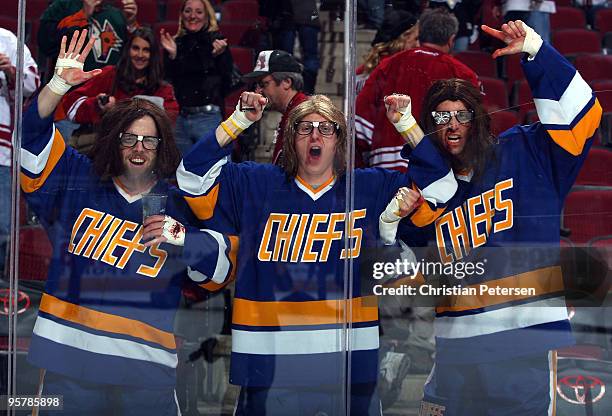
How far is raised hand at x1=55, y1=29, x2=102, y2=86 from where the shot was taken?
330 centimetres

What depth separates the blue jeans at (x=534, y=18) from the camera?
3238 millimetres

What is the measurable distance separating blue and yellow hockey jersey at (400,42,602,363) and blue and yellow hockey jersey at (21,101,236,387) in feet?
2.20

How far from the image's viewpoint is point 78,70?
10.9 ft

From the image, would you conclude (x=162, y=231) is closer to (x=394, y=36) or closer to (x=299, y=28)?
(x=299, y=28)

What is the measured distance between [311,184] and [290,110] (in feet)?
0.74

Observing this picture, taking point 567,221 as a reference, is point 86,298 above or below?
below

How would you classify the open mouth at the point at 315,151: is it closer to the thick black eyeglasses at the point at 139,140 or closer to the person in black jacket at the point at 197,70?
the person in black jacket at the point at 197,70

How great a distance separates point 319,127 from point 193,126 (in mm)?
374

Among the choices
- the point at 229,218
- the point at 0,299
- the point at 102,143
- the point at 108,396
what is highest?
the point at 102,143

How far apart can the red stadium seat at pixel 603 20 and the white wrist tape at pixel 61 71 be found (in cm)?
153

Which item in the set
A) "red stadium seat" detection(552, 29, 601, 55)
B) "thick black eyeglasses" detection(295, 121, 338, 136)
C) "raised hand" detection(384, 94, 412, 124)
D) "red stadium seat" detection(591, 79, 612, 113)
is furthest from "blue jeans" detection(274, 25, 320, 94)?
"red stadium seat" detection(591, 79, 612, 113)

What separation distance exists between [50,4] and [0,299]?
0.88 meters

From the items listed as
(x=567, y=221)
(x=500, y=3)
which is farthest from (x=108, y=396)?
(x=500, y=3)

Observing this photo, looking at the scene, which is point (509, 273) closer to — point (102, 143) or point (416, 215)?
point (416, 215)
